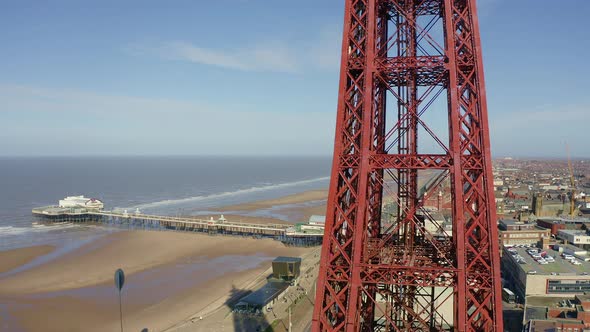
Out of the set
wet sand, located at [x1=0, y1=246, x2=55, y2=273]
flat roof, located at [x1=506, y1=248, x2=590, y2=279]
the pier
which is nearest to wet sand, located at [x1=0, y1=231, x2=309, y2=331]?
the pier

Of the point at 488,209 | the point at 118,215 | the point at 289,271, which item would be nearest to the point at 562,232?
the point at 289,271

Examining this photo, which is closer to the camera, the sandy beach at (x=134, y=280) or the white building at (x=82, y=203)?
the sandy beach at (x=134, y=280)

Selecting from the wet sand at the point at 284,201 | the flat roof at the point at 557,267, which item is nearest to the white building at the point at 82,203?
the wet sand at the point at 284,201

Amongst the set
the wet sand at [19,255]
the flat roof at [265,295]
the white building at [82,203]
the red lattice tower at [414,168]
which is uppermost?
the red lattice tower at [414,168]

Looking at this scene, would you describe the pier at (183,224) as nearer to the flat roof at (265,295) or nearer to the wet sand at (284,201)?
the wet sand at (284,201)

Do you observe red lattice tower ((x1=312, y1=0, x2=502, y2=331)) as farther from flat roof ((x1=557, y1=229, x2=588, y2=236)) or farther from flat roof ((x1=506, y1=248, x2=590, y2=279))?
flat roof ((x1=557, y1=229, x2=588, y2=236))

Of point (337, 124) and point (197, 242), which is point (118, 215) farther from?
point (337, 124)
